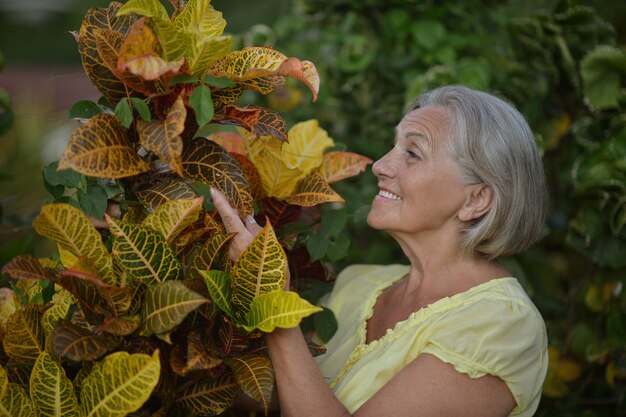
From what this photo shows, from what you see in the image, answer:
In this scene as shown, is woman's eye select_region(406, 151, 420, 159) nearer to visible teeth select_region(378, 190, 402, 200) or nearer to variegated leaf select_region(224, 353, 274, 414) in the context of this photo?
visible teeth select_region(378, 190, 402, 200)

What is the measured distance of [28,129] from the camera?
8.17 ft

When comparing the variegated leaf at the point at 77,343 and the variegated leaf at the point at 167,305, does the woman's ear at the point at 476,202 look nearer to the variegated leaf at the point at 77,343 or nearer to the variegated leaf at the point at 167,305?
the variegated leaf at the point at 167,305

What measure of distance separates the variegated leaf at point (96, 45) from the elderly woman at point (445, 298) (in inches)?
15.0

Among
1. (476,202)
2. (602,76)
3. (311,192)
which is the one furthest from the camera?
(602,76)

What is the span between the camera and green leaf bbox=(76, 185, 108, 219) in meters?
1.47

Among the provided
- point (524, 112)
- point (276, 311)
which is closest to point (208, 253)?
point (276, 311)

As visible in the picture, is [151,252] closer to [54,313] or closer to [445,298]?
[54,313]

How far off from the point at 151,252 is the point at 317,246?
1.82 ft

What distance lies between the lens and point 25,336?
1468 mm

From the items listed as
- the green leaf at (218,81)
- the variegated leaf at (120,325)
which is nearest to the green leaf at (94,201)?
the variegated leaf at (120,325)

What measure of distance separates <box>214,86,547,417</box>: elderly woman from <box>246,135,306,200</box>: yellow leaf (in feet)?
0.78

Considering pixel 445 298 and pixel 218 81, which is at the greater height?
pixel 218 81

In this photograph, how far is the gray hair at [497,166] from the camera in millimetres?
1841

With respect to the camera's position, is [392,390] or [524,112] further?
[524,112]
